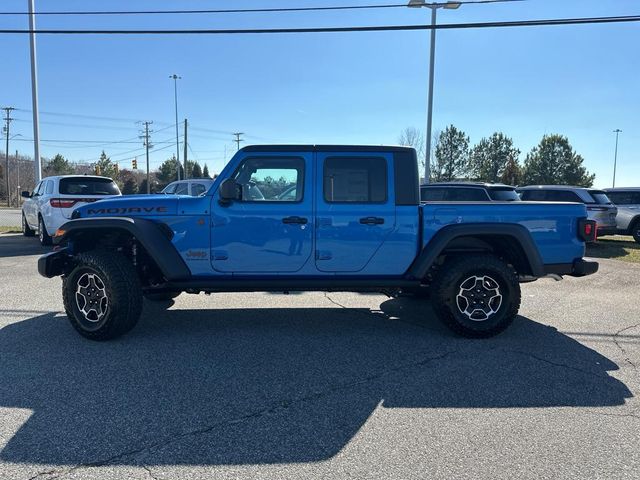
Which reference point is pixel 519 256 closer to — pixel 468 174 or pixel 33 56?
pixel 33 56

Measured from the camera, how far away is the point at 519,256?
5277 mm

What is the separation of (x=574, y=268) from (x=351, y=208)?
2560mm

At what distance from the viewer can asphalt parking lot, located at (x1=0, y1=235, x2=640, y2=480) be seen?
9.26 ft

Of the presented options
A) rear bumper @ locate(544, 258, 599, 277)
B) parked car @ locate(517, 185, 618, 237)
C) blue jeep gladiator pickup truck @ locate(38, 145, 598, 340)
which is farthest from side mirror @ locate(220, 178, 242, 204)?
parked car @ locate(517, 185, 618, 237)

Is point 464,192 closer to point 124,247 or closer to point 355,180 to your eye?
point 355,180

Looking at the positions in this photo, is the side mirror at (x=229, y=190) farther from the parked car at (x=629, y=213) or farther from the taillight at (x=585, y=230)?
the parked car at (x=629, y=213)

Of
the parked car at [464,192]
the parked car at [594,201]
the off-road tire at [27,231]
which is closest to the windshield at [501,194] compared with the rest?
the parked car at [464,192]

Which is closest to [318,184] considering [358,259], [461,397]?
[358,259]

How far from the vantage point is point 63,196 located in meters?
11.2

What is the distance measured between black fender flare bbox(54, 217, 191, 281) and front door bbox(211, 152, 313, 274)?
1.27ft

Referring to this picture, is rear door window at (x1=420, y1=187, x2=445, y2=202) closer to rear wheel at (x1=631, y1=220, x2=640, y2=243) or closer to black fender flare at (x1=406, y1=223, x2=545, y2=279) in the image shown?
black fender flare at (x1=406, y1=223, x2=545, y2=279)

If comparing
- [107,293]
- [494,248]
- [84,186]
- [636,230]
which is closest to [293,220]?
[107,293]

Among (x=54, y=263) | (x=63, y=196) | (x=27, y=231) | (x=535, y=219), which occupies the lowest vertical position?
(x=27, y=231)

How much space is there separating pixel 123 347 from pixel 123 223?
1242mm
